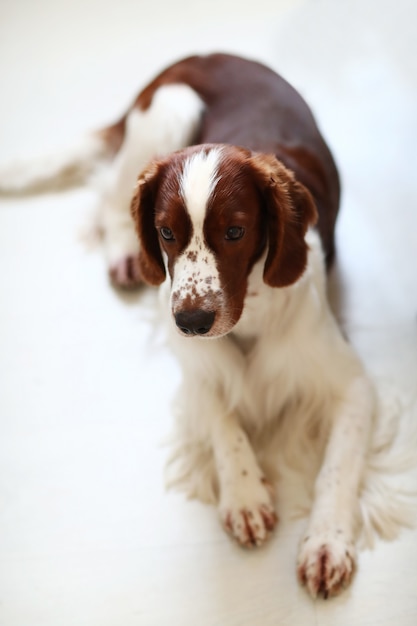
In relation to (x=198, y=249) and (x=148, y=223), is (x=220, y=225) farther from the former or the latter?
(x=148, y=223)

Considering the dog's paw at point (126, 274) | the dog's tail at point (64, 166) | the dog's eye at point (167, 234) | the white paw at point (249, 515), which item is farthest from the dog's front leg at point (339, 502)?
the dog's tail at point (64, 166)

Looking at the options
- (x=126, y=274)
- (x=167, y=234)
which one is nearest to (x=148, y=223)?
(x=167, y=234)

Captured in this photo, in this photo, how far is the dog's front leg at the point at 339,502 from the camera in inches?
76.5

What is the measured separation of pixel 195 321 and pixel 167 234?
0.23m

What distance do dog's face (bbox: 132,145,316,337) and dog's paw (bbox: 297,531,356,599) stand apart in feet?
2.07

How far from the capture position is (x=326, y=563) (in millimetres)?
1942

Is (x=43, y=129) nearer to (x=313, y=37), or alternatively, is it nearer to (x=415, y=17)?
(x=313, y=37)

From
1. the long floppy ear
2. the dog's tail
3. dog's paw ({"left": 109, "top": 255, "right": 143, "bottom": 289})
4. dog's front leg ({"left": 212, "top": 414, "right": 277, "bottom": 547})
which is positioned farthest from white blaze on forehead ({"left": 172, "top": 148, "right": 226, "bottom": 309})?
the dog's tail

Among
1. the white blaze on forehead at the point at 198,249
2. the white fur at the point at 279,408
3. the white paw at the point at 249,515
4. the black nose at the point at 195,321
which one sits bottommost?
the white paw at the point at 249,515

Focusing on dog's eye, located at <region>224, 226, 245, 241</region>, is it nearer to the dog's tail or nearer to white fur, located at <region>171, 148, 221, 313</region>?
white fur, located at <region>171, 148, 221, 313</region>

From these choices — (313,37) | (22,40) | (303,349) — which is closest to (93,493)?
(303,349)

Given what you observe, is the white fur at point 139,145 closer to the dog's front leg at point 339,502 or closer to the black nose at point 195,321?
the black nose at point 195,321

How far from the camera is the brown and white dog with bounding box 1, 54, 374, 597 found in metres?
1.79

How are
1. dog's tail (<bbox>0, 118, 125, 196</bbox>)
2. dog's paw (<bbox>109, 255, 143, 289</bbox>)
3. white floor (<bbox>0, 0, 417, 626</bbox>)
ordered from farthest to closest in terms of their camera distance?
dog's tail (<bbox>0, 118, 125, 196</bbox>) < dog's paw (<bbox>109, 255, 143, 289</bbox>) < white floor (<bbox>0, 0, 417, 626</bbox>)
